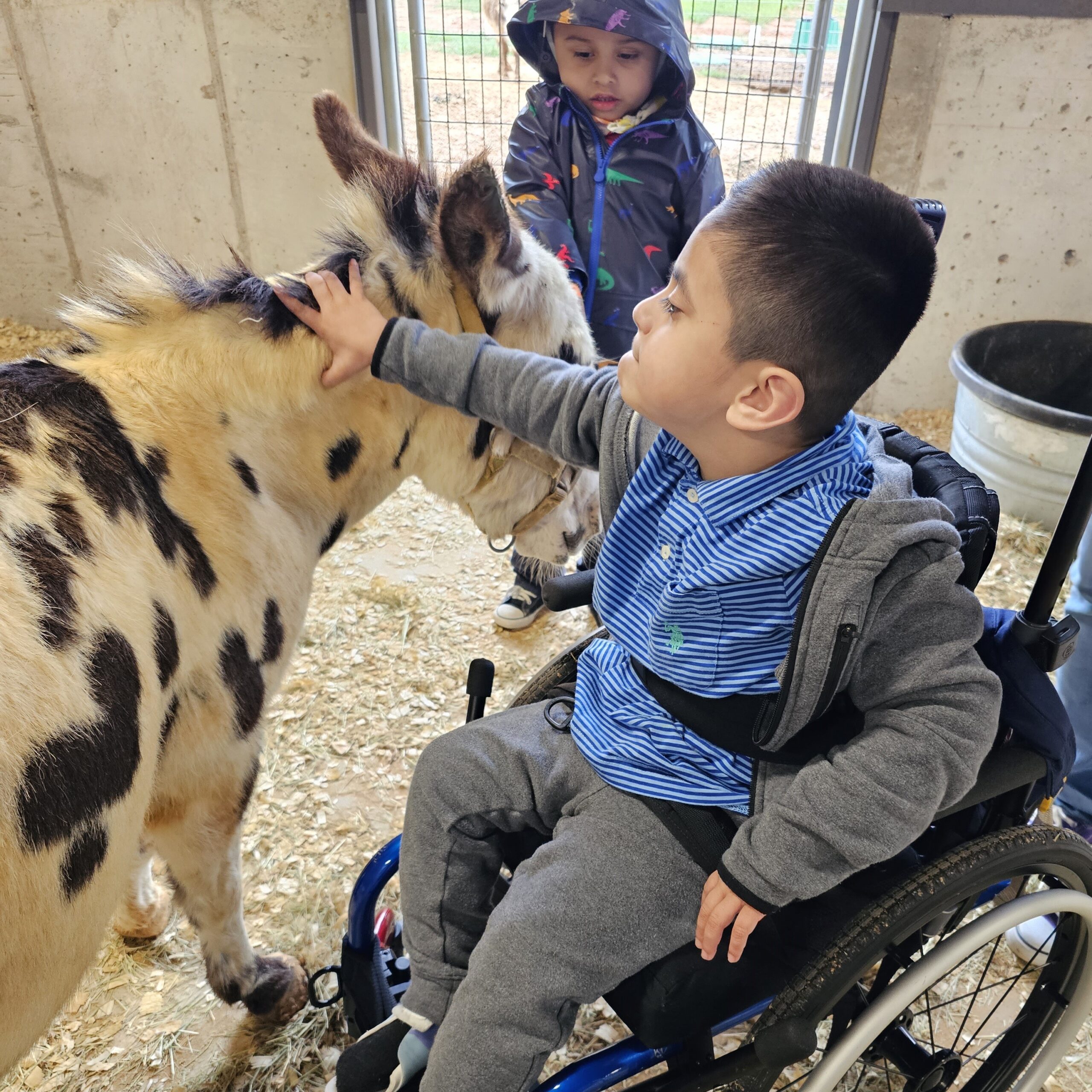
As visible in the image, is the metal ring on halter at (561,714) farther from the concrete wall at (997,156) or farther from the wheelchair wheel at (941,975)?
the concrete wall at (997,156)

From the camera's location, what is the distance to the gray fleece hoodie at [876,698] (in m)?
0.94

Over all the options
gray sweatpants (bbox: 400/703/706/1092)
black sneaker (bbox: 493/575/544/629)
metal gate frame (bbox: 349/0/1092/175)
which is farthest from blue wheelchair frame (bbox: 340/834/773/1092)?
metal gate frame (bbox: 349/0/1092/175)

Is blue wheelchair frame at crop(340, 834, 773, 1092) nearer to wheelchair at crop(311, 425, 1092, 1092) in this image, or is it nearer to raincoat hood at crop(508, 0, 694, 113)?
wheelchair at crop(311, 425, 1092, 1092)

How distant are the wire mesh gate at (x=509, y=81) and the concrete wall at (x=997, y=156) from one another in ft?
Answer: 1.40

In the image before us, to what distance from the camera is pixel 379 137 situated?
12.4 ft

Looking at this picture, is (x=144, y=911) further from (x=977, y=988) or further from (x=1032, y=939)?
(x=1032, y=939)

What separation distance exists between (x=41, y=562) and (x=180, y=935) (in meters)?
1.27

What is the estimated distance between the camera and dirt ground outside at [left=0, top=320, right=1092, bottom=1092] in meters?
1.63

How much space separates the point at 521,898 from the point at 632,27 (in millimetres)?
2028

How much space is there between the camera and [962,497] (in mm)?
1112

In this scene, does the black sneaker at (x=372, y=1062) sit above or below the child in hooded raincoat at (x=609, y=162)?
below

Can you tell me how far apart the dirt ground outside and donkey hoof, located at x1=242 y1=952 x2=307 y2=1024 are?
0.03 metres

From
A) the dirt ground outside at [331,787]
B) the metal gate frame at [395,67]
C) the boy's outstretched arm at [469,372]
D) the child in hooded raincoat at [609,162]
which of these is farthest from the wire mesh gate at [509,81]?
the boy's outstretched arm at [469,372]

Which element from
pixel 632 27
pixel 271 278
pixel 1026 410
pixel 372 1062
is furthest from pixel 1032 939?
pixel 632 27
